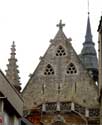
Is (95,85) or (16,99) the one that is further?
(95,85)

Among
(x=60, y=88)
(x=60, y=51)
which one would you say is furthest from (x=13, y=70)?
(x=60, y=51)

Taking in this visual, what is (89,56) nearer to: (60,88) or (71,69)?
(71,69)

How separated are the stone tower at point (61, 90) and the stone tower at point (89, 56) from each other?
2.59 meters

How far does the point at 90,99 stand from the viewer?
4981cm

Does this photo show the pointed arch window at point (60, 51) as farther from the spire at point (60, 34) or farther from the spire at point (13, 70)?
the spire at point (13, 70)

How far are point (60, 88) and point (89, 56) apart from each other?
567 cm

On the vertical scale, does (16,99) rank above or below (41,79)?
below

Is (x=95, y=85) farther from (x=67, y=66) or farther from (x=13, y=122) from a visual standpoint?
(x=13, y=122)

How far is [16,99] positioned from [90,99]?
64.6 ft

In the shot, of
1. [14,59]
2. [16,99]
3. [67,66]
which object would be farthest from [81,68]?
[16,99]

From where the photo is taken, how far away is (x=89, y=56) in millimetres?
55688

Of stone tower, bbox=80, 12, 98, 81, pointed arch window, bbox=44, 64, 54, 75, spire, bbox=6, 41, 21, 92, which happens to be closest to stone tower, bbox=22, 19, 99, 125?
pointed arch window, bbox=44, 64, 54, 75

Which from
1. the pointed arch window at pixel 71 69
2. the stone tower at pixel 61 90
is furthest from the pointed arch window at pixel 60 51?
the pointed arch window at pixel 71 69

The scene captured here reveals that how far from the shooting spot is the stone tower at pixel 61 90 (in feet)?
161
